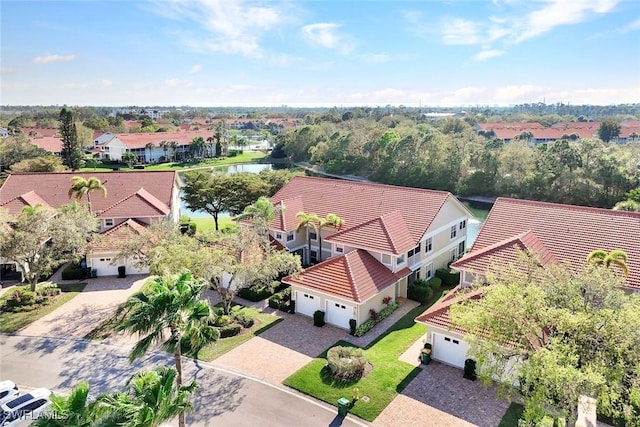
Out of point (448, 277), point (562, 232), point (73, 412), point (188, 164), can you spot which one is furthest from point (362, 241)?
point (188, 164)

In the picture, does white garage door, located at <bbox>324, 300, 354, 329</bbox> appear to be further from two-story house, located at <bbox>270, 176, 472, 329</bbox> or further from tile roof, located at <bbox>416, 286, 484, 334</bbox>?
tile roof, located at <bbox>416, 286, 484, 334</bbox>

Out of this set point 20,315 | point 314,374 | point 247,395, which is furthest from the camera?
point 20,315

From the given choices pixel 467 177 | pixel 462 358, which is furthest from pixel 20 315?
pixel 467 177

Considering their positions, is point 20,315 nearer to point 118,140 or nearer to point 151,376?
point 151,376

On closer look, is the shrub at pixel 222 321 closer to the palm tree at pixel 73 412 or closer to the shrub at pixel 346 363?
the shrub at pixel 346 363

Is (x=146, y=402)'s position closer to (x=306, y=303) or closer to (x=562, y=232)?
(x=306, y=303)

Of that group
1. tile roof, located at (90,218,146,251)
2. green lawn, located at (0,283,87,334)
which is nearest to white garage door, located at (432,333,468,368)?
tile roof, located at (90,218,146,251)

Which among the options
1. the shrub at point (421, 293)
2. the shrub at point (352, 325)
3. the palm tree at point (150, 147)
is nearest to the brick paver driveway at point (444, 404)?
the shrub at point (352, 325)
